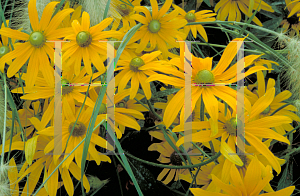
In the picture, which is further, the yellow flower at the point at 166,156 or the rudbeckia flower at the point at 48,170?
the yellow flower at the point at 166,156

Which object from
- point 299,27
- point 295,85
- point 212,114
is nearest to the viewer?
point 212,114

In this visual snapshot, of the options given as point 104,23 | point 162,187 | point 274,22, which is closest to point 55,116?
point 104,23

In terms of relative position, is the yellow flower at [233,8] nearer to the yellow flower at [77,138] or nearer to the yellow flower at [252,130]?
the yellow flower at [252,130]

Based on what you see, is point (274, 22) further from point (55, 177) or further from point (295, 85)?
point (55, 177)

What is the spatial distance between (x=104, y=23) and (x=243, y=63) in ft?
0.69

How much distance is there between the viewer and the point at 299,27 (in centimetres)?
75

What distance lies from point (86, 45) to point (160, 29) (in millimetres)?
141

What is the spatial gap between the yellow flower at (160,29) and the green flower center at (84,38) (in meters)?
0.08

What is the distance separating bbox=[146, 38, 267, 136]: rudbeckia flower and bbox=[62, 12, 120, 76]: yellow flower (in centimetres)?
10

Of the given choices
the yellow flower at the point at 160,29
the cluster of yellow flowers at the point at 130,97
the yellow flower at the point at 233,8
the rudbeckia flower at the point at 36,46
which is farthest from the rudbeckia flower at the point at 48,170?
the yellow flower at the point at 233,8

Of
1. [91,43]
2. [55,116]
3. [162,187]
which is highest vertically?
Answer: [91,43]

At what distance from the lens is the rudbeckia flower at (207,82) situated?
14.2 inches

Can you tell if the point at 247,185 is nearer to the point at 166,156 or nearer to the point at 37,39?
the point at 166,156

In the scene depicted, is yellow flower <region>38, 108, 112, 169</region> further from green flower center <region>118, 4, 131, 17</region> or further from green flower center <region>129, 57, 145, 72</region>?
green flower center <region>118, 4, 131, 17</region>
